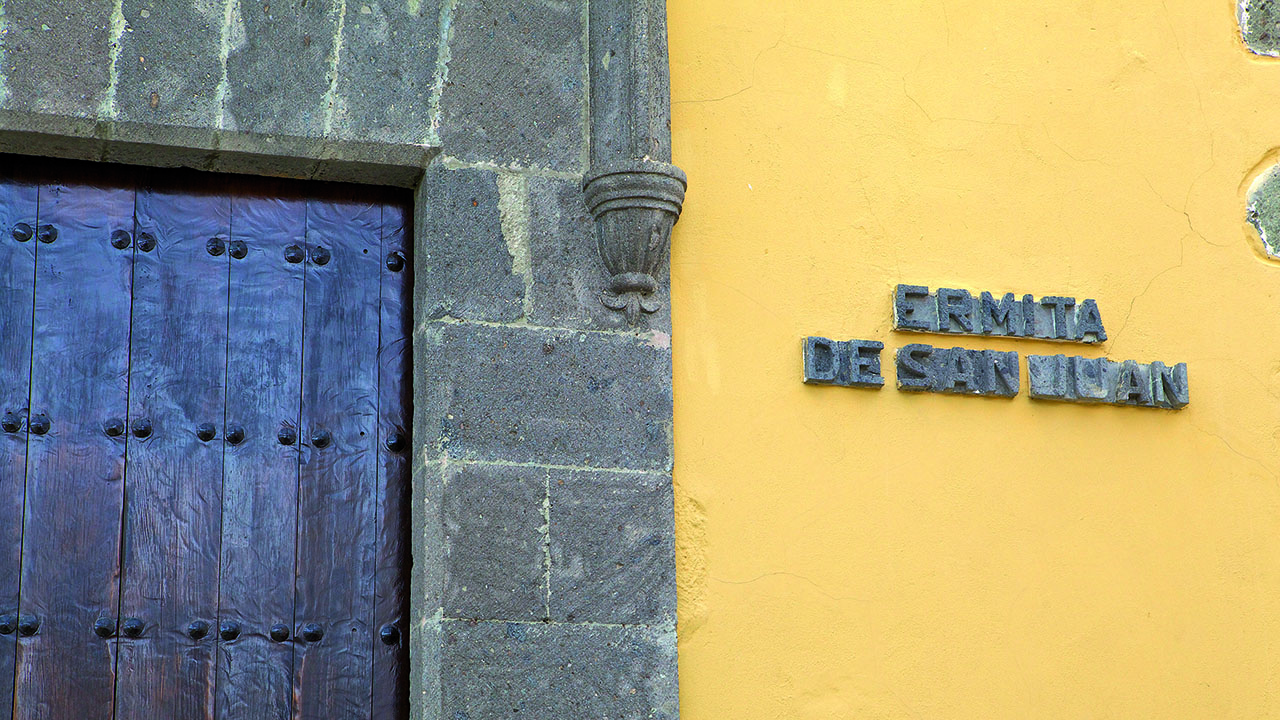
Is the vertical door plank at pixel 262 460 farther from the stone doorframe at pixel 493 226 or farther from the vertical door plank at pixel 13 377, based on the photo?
→ the vertical door plank at pixel 13 377

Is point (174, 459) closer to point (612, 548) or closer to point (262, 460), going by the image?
point (262, 460)

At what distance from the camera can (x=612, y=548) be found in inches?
116

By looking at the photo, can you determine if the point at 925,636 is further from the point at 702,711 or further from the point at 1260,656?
the point at 1260,656

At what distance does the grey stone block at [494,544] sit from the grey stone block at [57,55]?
1.08m

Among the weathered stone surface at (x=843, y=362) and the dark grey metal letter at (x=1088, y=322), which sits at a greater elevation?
the dark grey metal letter at (x=1088, y=322)

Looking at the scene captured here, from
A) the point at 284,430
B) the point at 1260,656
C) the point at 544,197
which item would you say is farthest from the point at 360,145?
the point at 1260,656

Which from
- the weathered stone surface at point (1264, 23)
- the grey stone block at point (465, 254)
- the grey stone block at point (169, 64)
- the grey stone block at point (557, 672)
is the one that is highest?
the weathered stone surface at point (1264, 23)

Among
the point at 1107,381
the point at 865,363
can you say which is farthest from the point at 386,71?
the point at 1107,381

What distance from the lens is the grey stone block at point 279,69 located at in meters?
2.96

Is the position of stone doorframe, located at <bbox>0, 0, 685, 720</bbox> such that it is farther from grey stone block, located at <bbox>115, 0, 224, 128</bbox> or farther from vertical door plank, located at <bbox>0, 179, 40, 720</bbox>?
vertical door plank, located at <bbox>0, 179, 40, 720</bbox>

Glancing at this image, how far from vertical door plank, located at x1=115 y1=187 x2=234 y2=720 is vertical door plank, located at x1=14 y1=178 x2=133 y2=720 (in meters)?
0.03

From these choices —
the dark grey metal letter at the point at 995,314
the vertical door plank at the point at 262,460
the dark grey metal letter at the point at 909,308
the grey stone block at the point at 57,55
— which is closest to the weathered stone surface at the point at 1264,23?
the dark grey metal letter at the point at 995,314

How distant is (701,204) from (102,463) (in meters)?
1.40

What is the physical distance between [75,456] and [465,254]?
2.93 ft
